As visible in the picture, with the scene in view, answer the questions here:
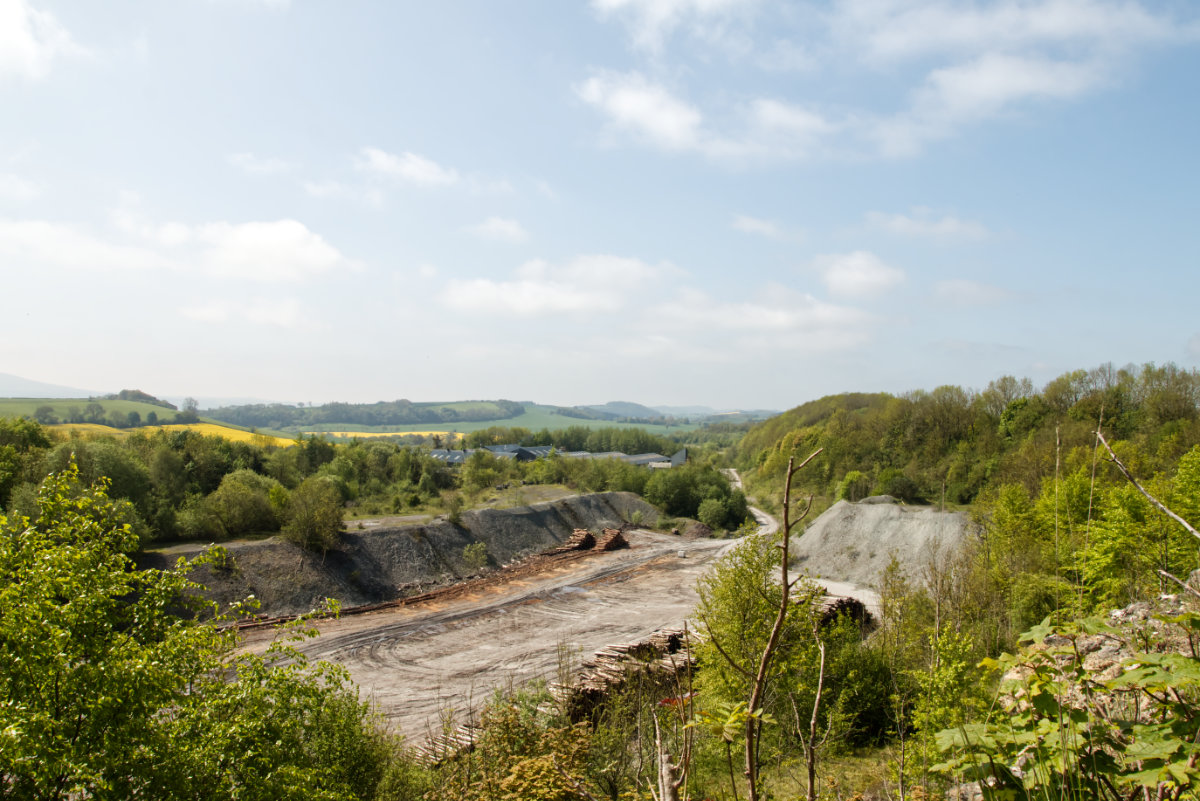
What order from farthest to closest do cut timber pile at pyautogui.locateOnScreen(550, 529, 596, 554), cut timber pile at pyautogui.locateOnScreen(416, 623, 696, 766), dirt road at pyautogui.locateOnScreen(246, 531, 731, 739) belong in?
1. cut timber pile at pyautogui.locateOnScreen(550, 529, 596, 554)
2. dirt road at pyautogui.locateOnScreen(246, 531, 731, 739)
3. cut timber pile at pyautogui.locateOnScreen(416, 623, 696, 766)

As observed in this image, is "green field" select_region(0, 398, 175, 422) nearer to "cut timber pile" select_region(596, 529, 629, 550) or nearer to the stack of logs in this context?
the stack of logs

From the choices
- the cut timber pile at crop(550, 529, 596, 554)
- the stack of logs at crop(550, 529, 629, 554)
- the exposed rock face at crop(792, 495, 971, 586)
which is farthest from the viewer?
the stack of logs at crop(550, 529, 629, 554)

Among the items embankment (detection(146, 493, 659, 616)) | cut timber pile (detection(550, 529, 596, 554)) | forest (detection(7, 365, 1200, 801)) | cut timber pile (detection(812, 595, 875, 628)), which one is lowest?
cut timber pile (detection(550, 529, 596, 554))

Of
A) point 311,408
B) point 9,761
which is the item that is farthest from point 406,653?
point 311,408

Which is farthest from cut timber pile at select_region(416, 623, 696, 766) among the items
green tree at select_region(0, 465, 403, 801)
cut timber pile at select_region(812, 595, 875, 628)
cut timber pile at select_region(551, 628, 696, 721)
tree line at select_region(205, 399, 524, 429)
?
tree line at select_region(205, 399, 524, 429)

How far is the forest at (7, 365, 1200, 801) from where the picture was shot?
233 cm

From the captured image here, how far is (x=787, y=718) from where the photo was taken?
12445mm

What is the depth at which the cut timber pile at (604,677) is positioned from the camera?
11750 mm

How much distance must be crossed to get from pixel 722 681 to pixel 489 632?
1635 cm

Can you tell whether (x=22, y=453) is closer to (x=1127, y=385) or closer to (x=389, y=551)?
(x=389, y=551)

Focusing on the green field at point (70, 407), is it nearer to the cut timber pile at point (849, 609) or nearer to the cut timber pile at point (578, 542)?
the cut timber pile at point (578, 542)

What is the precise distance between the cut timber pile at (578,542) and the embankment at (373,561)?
87 cm

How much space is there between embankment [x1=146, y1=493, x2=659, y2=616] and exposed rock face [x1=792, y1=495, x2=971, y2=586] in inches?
714

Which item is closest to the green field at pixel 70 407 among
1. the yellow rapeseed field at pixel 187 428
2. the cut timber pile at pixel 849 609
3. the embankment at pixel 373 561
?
the yellow rapeseed field at pixel 187 428
